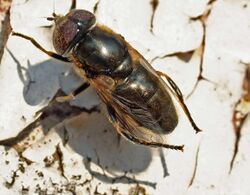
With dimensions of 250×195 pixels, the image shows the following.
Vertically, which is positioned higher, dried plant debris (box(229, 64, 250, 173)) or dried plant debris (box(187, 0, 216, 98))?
dried plant debris (box(187, 0, 216, 98))

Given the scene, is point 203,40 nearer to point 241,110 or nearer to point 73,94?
point 241,110

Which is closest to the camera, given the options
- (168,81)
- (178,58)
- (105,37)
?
(105,37)

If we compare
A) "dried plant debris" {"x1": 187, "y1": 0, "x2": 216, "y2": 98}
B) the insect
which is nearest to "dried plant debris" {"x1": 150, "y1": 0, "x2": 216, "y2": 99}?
"dried plant debris" {"x1": 187, "y1": 0, "x2": 216, "y2": 98}

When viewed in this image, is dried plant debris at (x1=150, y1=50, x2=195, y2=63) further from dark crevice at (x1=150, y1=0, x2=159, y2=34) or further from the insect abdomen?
the insect abdomen

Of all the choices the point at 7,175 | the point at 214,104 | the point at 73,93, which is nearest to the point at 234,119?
the point at 214,104

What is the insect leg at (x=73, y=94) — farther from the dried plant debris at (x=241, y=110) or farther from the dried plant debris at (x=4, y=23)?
the dried plant debris at (x=241, y=110)

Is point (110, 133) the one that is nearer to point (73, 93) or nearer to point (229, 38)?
point (73, 93)

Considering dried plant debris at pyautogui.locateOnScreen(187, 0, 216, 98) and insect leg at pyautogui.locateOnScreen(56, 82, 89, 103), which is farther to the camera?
dried plant debris at pyautogui.locateOnScreen(187, 0, 216, 98)

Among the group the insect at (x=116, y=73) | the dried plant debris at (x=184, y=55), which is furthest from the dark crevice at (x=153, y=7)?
the insect at (x=116, y=73)
